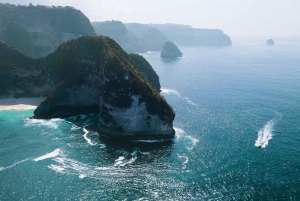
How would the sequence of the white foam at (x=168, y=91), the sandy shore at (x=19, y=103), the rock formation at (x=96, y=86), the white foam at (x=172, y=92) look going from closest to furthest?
the rock formation at (x=96, y=86), the sandy shore at (x=19, y=103), the white foam at (x=172, y=92), the white foam at (x=168, y=91)

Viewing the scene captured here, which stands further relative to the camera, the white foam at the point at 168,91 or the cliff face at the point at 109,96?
the white foam at the point at 168,91

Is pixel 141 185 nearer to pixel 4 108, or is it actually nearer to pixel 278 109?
pixel 278 109

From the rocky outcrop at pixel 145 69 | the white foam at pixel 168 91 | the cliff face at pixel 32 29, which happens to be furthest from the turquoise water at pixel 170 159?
the cliff face at pixel 32 29

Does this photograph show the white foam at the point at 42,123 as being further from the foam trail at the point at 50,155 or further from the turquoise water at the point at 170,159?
the foam trail at the point at 50,155

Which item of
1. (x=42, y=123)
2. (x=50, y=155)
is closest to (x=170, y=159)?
(x=50, y=155)

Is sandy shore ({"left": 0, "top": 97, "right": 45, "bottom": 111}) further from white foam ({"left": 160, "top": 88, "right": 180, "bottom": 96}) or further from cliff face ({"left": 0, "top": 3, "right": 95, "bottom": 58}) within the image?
white foam ({"left": 160, "top": 88, "right": 180, "bottom": 96})

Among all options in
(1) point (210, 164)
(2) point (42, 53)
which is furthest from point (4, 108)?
(1) point (210, 164)
